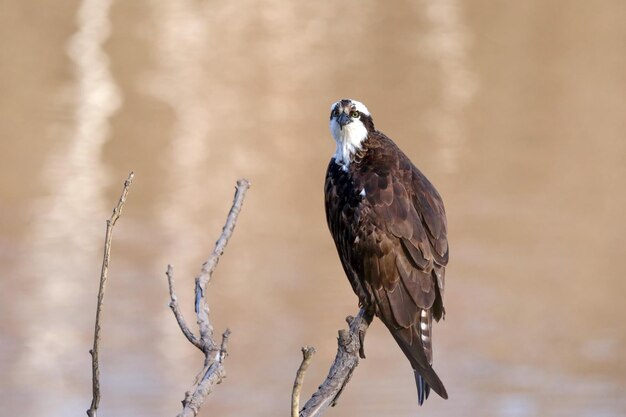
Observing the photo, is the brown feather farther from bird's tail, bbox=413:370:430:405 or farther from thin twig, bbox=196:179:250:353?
thin twig, bbox=196:179:250:353

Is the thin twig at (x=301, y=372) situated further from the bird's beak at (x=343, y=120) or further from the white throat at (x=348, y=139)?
the bird's beak at (x=343, y=120)

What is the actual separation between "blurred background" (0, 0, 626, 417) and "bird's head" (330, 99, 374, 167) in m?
A: 5.00

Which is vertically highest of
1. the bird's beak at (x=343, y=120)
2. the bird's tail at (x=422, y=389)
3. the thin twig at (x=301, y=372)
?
the bird's beak at (x=343, y=120)

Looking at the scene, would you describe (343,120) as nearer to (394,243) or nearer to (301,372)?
(394,243)

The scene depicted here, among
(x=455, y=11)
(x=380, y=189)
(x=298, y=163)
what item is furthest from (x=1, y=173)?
(x=380, y=189)

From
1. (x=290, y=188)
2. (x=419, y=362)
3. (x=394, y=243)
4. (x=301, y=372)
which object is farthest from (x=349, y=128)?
(x=290, y=188)

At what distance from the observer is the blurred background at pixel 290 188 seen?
1170cm

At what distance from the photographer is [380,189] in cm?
585

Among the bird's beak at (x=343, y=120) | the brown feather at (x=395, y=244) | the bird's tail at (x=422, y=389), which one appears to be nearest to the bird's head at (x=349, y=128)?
the bird's beak at (x=343, y=120)

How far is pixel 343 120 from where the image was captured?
6234 mm

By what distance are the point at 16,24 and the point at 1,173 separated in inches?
199

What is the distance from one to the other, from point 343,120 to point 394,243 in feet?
2.45

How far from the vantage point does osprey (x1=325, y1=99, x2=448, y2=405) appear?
224 inches

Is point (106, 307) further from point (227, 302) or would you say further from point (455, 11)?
point (455, 11)
